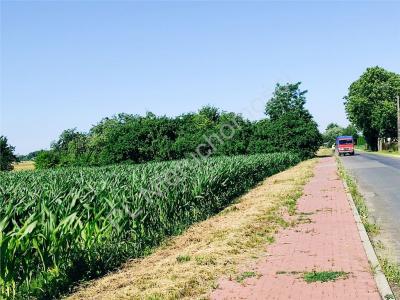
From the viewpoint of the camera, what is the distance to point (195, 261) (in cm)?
762

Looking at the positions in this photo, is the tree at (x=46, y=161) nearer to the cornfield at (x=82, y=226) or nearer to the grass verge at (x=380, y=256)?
the cornfield at (x=82, y=226)

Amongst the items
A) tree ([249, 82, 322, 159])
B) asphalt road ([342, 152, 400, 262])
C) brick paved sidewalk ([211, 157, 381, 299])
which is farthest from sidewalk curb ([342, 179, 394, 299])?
tree ([249, 82, 322, 159])

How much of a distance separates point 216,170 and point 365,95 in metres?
64.7

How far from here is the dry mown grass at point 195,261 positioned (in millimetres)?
6191

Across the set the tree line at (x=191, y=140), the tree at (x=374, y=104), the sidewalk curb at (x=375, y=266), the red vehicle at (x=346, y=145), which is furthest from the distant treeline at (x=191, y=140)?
the sidewalk curb at (x=375, y=266)

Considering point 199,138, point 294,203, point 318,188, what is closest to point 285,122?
point 199,138

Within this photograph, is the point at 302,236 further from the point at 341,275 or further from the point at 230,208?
the point at 230,208

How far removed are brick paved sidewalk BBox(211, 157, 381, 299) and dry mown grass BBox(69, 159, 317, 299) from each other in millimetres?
356

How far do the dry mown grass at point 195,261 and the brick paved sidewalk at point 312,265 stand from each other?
36cm

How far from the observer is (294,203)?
47.4ft

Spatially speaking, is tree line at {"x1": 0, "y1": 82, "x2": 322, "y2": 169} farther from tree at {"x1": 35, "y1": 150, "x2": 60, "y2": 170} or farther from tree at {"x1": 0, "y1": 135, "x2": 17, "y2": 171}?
tree at {"x1": 0, "y1": 135, "x2": 17, "y2": 171}

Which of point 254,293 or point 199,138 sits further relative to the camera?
point 199,138

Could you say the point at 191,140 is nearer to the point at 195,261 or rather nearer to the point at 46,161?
the point at 46,161

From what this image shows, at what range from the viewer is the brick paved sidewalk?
227 inches
